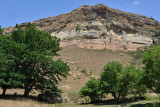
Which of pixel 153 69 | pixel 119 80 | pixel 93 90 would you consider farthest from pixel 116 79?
pixel 153 69

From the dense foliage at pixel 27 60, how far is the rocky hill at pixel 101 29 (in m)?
44.3

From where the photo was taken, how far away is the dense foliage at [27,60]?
64.2 feet

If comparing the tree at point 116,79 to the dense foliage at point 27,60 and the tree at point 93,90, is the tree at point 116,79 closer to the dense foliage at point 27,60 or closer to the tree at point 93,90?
the tree at point 93,90

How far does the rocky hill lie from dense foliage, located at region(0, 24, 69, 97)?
44.3m

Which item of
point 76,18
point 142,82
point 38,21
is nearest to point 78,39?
point 76,18

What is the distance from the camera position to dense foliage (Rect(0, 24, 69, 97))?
1958cm

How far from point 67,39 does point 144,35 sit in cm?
3534

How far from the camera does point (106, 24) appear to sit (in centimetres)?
7494

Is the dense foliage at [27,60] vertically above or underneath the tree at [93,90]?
above

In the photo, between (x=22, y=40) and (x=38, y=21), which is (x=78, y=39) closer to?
(x=38, y=21)

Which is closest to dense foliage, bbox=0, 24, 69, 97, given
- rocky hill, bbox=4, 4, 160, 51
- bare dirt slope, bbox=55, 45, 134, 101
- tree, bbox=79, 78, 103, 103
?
tree, bbox=79, 78, 103, 103

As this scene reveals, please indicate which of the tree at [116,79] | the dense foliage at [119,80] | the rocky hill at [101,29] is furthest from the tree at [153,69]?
the rocky hill at [101,29]

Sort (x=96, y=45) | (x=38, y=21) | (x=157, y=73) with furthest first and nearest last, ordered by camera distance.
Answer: (x=38, y=21), (x=96, y=45), (x=157, y=73)

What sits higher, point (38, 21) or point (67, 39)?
point (38, 21)
